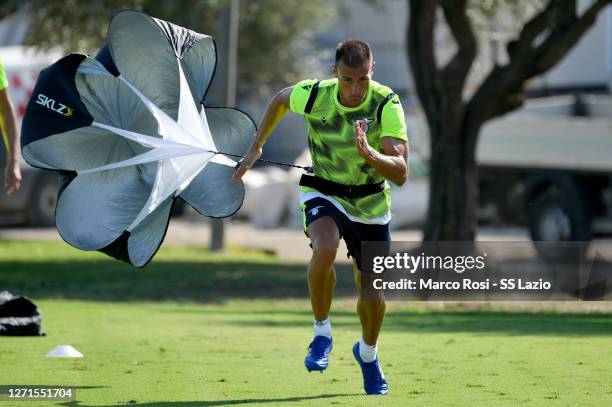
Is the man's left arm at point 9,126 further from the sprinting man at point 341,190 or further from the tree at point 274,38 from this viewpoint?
the tree at point 274,38

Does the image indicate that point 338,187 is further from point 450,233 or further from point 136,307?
point 450,233

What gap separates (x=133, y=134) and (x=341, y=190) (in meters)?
1.83

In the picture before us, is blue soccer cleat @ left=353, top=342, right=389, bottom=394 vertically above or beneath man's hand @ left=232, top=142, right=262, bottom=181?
beneath

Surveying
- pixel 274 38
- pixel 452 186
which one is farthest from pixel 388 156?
pixel 274 38

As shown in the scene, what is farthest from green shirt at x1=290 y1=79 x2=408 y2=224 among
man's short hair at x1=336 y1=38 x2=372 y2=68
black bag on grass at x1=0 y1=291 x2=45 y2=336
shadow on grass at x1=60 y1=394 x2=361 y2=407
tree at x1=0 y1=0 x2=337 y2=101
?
tree at x1=0 y1=0 x2=337 y2=101

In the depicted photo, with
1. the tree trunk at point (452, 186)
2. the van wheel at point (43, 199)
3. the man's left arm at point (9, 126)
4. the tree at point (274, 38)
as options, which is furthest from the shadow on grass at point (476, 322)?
the van wheel at point (43, 199)

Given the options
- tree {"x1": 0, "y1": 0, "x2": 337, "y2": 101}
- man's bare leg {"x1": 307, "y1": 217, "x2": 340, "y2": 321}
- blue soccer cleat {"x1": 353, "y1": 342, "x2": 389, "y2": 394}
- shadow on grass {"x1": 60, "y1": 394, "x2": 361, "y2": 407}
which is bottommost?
shadow on grass {"x1": 60, "y1": 394, "x2": 361, "y2": 407}

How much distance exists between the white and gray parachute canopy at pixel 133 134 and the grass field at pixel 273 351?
112 cm

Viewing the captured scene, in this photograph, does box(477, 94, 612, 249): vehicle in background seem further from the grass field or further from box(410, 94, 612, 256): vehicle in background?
the grass field

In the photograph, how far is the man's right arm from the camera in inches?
356

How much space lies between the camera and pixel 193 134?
9992 mm

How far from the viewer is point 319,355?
29.2ft

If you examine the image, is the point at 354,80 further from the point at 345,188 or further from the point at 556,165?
the point at 556,165

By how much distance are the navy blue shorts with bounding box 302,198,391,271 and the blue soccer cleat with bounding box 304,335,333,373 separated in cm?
54
